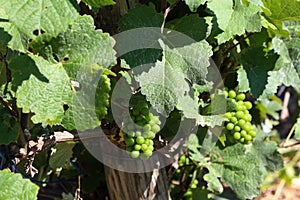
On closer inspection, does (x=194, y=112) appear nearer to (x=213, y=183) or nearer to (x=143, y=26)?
(x=143, y=26)

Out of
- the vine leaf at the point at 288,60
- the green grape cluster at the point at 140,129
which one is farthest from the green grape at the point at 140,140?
the vine leaf at the point at 288,60

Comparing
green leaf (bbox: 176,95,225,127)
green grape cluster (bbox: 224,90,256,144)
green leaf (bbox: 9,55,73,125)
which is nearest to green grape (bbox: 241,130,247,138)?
green grape cluster (bbox: 224,90,256,144)

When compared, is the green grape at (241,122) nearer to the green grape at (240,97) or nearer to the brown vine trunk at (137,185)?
the green grape at (240,97)

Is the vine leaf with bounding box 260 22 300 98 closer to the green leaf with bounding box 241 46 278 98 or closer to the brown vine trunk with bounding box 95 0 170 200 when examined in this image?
the green leaf with bounding box 241 46 278 98

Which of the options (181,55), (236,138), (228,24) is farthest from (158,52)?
(236,138)

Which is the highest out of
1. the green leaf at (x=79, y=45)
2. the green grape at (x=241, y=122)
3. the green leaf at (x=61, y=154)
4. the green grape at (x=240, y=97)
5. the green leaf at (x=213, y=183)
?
the green leaf at (x=79, y=45)

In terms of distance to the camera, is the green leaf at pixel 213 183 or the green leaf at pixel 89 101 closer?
the green leaf at pixel 89 101

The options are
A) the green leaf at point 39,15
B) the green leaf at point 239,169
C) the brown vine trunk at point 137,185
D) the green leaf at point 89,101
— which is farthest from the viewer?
the green leaf at point 239,169

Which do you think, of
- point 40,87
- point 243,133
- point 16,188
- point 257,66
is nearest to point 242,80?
point 257,66
